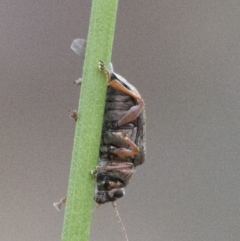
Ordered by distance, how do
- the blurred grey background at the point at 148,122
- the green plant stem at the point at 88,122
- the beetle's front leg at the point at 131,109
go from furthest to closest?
the blurred grey background at the point at 148,122
the beetle's front leg at the point at 131,109
the green plant stem at the point at 88,122

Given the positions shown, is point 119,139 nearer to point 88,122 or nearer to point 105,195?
point 105,195

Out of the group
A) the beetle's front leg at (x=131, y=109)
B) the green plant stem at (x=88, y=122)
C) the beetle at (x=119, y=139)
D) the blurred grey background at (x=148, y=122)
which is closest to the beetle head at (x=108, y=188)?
the beetle at (x=119, y=139)

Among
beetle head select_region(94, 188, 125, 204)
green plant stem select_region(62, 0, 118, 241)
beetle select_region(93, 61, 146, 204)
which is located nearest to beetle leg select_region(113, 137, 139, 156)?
beetle select_region(93, 61, 146, 204)

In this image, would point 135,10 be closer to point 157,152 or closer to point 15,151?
point 157,152

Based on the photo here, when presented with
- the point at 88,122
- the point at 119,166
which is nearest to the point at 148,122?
the point at 119,166

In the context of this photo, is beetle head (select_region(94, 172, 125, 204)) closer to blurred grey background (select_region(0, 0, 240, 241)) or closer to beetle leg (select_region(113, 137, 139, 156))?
beetle leg (select_region(113, 137, 139, 156))

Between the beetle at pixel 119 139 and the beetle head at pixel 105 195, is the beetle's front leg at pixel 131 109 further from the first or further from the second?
the beetle head at pixel 105 195

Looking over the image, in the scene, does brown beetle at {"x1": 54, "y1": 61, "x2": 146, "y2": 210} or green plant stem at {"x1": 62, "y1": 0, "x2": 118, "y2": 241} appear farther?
brown beetle at {"x1": 54, "y1": 61, "x2": 146, "y2": 210}
